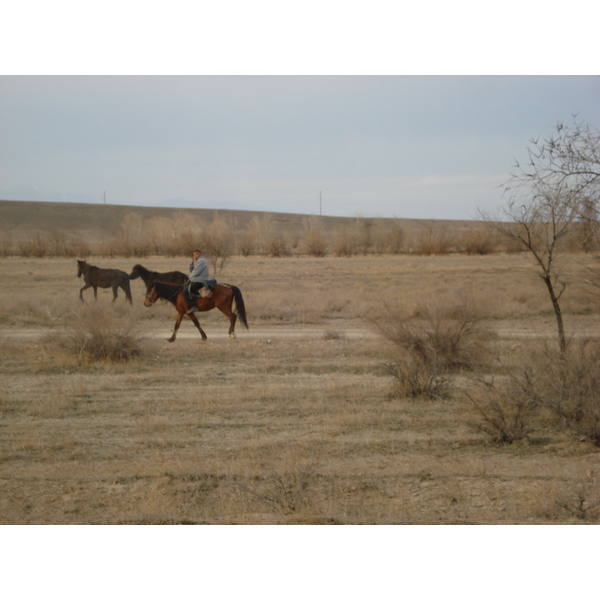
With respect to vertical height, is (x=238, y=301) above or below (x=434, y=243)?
below

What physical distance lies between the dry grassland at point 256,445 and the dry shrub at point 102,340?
0.35ft

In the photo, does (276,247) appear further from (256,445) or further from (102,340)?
(256,445)

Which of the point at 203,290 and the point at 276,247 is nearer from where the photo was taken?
the point at 203,290

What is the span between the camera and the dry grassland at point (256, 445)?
5.29 m

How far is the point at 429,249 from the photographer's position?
165ft

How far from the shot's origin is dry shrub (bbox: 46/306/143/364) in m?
10.8

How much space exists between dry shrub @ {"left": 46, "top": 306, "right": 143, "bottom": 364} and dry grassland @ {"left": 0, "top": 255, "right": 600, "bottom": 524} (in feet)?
0.35

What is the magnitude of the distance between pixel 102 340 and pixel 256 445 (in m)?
5.35

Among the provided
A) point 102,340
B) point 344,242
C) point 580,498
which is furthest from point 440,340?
point 344,242

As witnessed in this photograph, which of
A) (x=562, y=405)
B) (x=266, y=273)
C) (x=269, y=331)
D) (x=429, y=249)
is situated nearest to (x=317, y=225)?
Answer: (x=429, y=249)

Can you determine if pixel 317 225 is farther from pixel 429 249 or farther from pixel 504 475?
pixel 504 475

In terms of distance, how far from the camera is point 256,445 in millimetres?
6602

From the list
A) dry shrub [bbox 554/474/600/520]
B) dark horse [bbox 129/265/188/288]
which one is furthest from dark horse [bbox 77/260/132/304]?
dry shrub [bbox 554/474/600/520]

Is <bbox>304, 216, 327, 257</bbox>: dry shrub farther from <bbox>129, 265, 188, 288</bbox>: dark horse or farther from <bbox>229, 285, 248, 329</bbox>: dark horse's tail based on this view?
<bbox>129, 265, 188, 288</bbox>: dark horse
